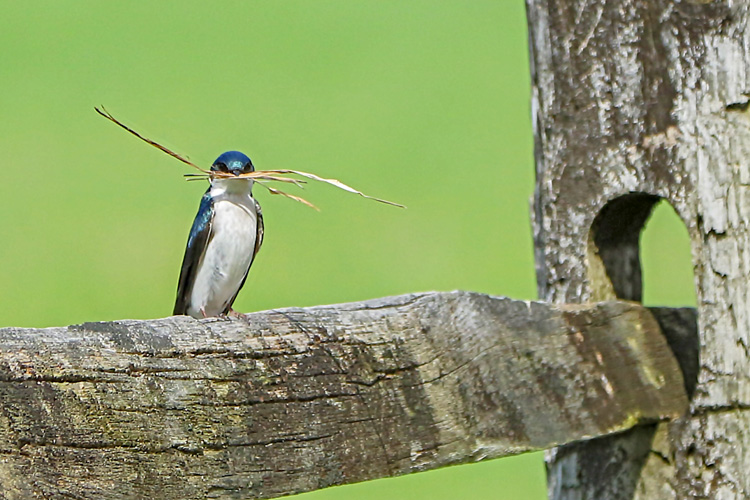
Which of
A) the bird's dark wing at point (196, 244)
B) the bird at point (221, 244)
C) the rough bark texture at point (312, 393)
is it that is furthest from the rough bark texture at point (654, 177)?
the bird's dark wing at point (196, 244)

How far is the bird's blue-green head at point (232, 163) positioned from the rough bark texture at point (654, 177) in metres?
0.83

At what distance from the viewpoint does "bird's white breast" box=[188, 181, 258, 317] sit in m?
3.39

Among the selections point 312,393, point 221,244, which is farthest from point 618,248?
point 221,244

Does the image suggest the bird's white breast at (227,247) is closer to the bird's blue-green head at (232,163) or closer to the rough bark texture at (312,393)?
the bird's blue-green head at (232,163)

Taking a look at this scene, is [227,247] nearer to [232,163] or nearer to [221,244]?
[221,244]

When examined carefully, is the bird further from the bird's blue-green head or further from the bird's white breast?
the bird's blue-green head

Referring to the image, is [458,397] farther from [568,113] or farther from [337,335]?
[568,113]

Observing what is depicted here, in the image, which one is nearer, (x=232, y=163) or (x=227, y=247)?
(x=232, y=163)

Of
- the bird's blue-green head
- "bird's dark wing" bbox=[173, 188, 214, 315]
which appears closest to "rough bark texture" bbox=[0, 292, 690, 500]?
the bird's blue-green head

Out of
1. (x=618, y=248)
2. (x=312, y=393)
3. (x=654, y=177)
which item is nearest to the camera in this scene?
(x=312, y=393)

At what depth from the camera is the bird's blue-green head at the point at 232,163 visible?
8.09 feet

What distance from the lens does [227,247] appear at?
11.2ft

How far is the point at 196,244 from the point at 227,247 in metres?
0.15

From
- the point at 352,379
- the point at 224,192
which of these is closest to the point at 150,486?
the point at 352,379
